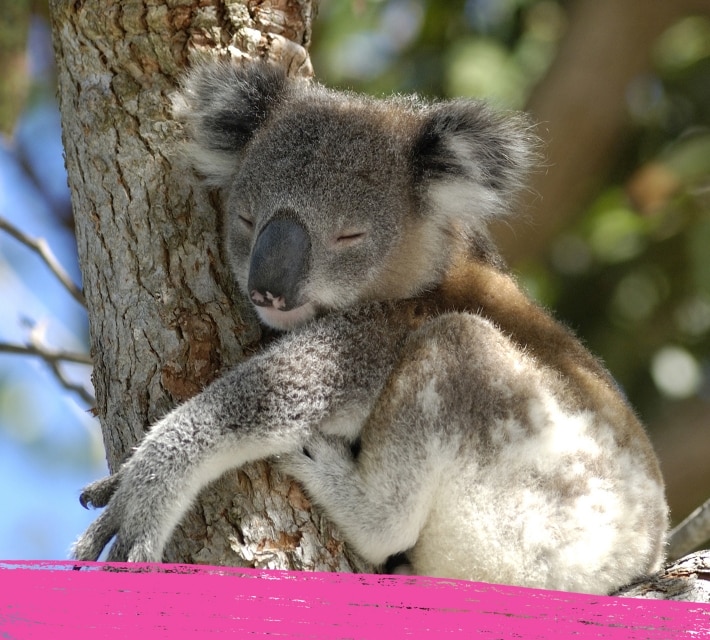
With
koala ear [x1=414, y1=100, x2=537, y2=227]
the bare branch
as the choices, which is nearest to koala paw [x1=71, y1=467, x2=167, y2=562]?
koala ear [x1=414, y1=100, x2=537, y2=227]

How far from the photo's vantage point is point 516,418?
344 cm

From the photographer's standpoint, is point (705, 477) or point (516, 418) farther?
point (705, 477)

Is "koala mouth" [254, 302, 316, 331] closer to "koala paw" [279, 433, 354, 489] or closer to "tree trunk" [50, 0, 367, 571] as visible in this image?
"tree trunk" [50, 0, 367, 571]

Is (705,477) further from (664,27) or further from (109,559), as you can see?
(109,559)

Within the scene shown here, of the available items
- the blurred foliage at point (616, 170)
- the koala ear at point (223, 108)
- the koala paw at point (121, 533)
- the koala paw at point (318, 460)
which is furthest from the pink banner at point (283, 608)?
the blurred foliage at point (616, 170)

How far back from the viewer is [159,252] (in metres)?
3.51

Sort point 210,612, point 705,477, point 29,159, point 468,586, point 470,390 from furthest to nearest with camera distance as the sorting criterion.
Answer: point 29,159
point 705,477
point 470,390
point 468,586
point 210,612

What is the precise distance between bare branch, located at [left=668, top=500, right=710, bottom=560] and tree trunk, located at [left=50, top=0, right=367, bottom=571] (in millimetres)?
1611

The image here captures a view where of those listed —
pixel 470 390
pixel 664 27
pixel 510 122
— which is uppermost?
pixel 664 27

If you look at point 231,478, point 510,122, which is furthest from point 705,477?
point 231,478

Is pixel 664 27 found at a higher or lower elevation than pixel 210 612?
higher

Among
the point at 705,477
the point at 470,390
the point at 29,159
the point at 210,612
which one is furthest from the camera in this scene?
the point at 29,159

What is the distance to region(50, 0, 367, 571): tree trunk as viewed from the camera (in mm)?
3088

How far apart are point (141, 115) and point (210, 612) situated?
206 cm
